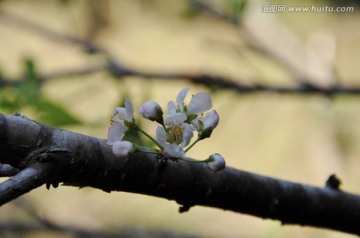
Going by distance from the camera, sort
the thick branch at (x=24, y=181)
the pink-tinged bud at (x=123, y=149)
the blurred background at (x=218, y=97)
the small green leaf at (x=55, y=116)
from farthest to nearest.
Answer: the blurred background at (x=218, y=97) < the small green leaf at (x=55, y=116) < the pink-tinged bud at (x=123, y=149) < the thick branch at (x=24, y=181)

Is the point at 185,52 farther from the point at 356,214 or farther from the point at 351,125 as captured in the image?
the point at 356,214

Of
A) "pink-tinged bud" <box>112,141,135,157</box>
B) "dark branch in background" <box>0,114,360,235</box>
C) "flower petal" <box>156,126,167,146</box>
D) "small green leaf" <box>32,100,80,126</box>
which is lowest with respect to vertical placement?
"dark branch in background" <box>0,114,360,235</box>

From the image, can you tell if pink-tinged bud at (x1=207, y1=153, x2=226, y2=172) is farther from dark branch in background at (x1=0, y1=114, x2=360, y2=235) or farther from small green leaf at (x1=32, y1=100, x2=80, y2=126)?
small green leaf at (x1=32, y1=100, x2=80, y2=126)

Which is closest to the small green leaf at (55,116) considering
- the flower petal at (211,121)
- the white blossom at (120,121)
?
the white blossom at (120,121)

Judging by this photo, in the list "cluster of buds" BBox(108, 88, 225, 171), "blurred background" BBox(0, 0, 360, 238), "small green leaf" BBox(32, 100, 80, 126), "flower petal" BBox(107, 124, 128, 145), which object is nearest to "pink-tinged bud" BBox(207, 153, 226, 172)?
"cluster of buds" BBox(108, 88, 225, 171)

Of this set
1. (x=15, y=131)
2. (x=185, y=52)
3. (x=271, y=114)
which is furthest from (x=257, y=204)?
(x=185, y=52)

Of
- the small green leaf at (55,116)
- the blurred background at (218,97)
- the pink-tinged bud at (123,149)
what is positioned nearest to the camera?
the pink-tinged bud at (123,149)

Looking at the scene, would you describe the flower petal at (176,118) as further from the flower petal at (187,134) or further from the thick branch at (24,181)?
the thick branch at (24,181)
